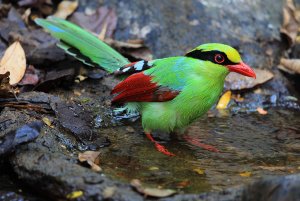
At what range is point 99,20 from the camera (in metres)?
6.60

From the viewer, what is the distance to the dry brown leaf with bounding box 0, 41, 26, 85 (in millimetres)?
5148

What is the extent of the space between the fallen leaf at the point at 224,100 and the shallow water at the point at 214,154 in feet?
0.47

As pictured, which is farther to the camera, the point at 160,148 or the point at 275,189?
the point at 160,148

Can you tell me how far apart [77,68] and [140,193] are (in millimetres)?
2584

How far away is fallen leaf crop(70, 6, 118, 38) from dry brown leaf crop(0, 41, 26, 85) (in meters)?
1.25

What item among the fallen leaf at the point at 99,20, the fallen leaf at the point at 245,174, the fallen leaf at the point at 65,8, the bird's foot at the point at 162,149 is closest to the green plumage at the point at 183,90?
the bird's foot at the point at 162,149

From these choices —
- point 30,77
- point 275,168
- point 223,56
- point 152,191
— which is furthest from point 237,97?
point 152,191

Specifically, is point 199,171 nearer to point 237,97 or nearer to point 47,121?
point 47,121

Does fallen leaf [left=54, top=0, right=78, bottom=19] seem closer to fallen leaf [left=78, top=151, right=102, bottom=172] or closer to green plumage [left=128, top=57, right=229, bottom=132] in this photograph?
green plumage [left=128, top=57, right=229, bottom=132]

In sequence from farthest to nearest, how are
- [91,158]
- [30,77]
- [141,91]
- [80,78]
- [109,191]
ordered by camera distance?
[80,78]
[30,77]
[141,91]
[91,158]
[109,191]

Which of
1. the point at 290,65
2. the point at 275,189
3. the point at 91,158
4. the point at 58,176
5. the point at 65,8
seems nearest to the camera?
the point at 275,189

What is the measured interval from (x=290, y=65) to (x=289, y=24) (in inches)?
30.8

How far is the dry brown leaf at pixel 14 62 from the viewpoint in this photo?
5.15 m

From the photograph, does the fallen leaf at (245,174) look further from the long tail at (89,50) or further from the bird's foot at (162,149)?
the long tail at (89,50)
